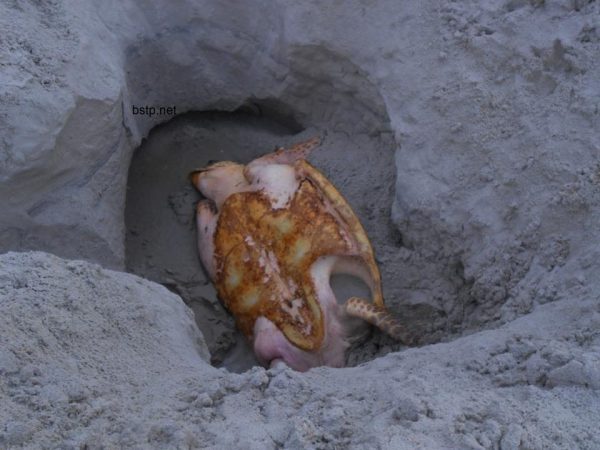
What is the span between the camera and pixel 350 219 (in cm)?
349

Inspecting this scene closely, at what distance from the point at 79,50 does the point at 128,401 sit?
5.89 ft

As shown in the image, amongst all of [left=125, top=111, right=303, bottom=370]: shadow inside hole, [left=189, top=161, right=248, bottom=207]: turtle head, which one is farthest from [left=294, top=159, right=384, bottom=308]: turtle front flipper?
[left=125, top=111, right=303, bottom=370]: shadow inside hole

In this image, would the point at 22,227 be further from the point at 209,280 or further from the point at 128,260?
the point at 209,280

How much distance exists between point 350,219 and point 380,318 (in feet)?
1.77

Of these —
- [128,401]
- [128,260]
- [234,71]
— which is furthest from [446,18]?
[128,401]

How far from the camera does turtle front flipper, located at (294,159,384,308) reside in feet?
11.1

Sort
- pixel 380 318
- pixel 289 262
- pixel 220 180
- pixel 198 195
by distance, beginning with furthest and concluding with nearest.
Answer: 1. pixel 198 195
2. pixel 220 180
3. pixel 289 262
4. pixel 380 318

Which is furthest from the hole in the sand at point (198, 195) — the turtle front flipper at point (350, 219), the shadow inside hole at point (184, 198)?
the turtle front flipper at point (350, 219)

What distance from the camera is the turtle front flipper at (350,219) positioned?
3389mm

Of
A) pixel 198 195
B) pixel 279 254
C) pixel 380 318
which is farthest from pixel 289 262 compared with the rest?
pixel 198 195

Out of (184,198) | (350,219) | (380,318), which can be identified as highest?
(350,219)

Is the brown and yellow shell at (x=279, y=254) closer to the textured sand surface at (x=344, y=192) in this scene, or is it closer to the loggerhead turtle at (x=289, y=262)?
the loggerhead turtle at (x=289, y=262)

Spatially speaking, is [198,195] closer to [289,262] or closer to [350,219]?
[289,262]

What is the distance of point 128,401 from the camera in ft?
7.04
